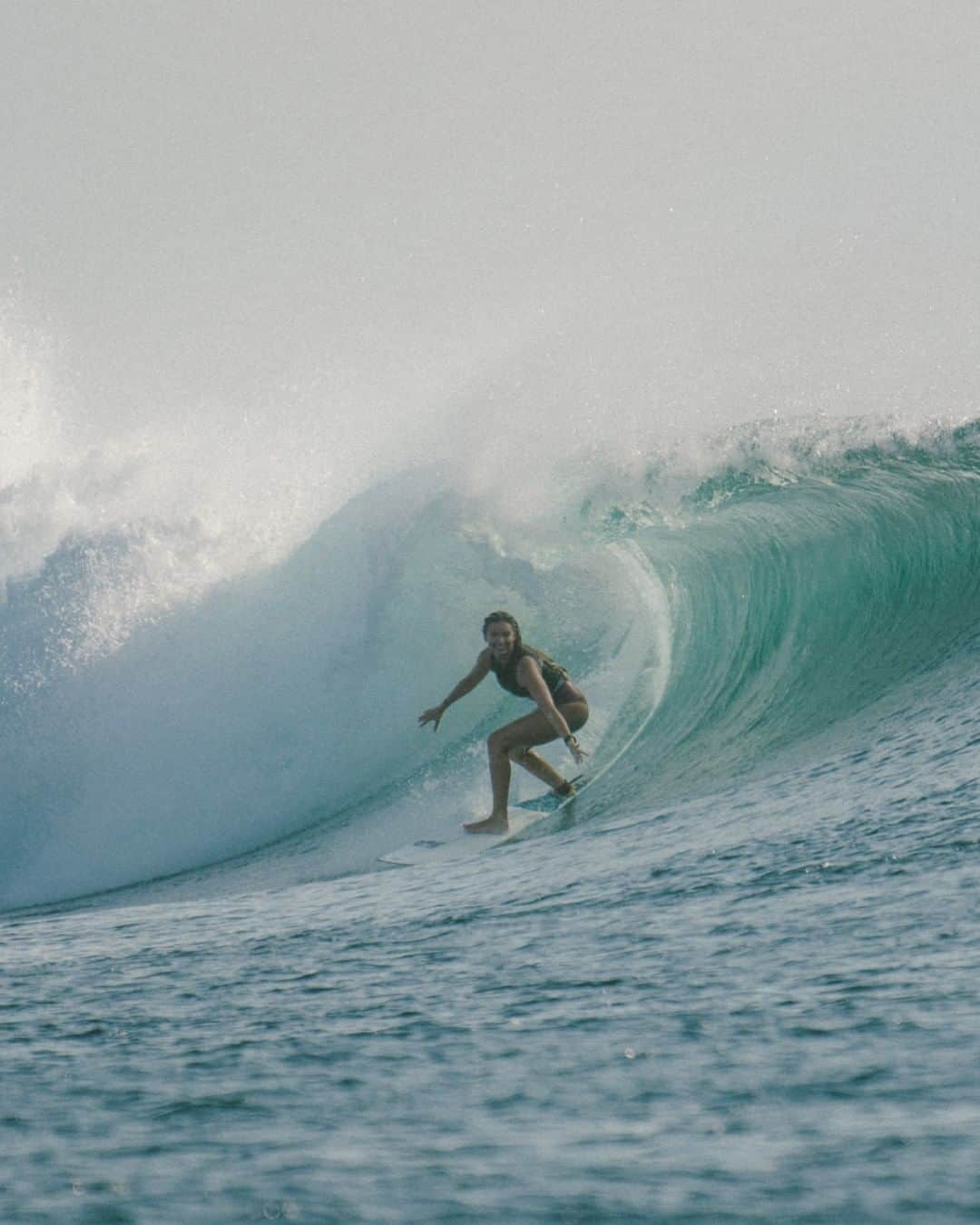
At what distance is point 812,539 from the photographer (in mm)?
9508

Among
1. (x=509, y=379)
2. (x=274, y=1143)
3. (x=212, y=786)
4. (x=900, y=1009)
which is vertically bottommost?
(x=900, y=1009)

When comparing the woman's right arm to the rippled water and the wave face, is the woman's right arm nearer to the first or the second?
the wave face

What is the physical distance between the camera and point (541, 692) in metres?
6.51

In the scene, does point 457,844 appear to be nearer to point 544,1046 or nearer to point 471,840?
point 471,840

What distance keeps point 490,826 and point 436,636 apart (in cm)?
323

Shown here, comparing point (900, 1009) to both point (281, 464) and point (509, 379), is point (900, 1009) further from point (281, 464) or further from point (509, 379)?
point (281, 464)

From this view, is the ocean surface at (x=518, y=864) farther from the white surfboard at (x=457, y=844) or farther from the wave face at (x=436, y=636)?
the white surfboard at (x=457, y=844)

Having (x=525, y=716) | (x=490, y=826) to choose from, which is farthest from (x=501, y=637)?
(x=490, y=826)

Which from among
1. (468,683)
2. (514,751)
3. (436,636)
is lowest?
(514,751)

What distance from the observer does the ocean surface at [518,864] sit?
2152mm

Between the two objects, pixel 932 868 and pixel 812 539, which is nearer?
pixel 932 868

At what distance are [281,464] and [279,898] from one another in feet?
26.1

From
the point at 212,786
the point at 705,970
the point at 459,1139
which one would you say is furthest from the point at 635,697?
the point at 459,1139

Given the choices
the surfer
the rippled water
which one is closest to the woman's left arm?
the surfer
